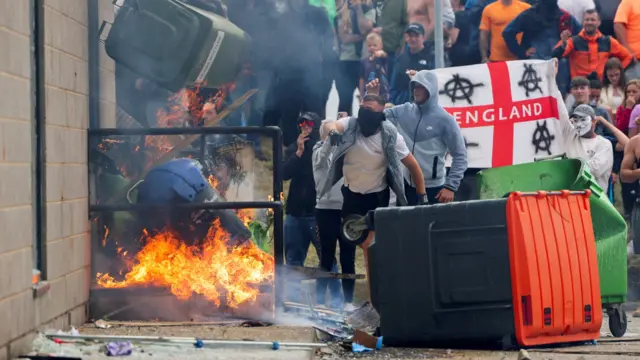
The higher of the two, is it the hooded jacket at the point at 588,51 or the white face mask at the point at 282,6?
the white face mask at the point at 282,6

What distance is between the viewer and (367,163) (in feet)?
29.6

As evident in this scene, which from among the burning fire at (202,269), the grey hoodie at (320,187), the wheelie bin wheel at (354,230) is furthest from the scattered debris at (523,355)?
the grey hoodie at (320,187)

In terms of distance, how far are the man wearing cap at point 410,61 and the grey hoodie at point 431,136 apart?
252 cm

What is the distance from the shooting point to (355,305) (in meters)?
9.49

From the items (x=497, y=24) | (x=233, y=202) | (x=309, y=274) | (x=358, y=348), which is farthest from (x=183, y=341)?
(x=497, y=24)

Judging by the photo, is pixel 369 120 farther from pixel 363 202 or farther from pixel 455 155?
pixel 455 155

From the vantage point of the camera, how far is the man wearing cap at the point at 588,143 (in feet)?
36.3

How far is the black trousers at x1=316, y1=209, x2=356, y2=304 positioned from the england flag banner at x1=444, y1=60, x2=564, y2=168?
8.37 feet

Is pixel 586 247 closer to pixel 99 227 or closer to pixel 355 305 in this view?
pixel 355 305

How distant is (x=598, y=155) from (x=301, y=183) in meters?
2.96

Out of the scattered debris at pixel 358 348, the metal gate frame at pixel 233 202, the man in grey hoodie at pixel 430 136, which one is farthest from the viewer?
the man in grey hoodie at pixel 430 136

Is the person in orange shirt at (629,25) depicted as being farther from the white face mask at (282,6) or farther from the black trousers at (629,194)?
the white face mask at (282,6)

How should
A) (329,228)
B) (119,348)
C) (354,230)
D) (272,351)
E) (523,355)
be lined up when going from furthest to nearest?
(329,228) < (354,230) < (272,351) < (523,355) < (119,348)

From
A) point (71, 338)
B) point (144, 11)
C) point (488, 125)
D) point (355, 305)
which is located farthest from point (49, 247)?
point (488, 125)
